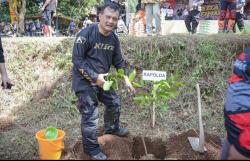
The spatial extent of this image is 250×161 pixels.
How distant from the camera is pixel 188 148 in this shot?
4.17m

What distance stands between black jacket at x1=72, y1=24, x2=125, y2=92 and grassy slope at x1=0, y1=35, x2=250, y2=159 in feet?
4.09

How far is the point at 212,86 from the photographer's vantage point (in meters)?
5.89

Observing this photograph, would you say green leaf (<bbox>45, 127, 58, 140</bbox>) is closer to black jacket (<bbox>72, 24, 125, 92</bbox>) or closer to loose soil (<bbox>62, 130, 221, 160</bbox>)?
loose soil (<bbox>62, 130, 221, 160</bbox>)

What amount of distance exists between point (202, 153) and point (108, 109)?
4.41 ft

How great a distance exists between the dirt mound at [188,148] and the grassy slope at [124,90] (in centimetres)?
40

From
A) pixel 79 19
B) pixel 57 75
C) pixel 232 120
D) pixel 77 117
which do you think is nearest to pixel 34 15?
pixel 79 19

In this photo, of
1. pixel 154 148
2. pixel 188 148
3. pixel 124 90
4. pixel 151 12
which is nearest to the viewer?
pixel 188 148

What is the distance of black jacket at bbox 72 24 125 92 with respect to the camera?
144 inches

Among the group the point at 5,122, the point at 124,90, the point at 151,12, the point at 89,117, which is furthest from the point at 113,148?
→ the point at 151,12

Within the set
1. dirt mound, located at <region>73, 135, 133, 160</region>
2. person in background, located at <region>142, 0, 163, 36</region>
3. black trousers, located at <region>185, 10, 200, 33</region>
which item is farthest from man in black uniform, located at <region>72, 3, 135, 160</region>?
black trousers, located at <region>185, 10, 200, 33</region>

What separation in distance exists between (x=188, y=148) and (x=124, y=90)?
6.79 feet

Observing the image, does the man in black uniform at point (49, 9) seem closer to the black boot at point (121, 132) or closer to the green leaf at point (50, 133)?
the black boot at point (121, 132)

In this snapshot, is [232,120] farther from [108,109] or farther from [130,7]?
[130,7]

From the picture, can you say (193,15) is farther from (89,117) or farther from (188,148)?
(89,117)
